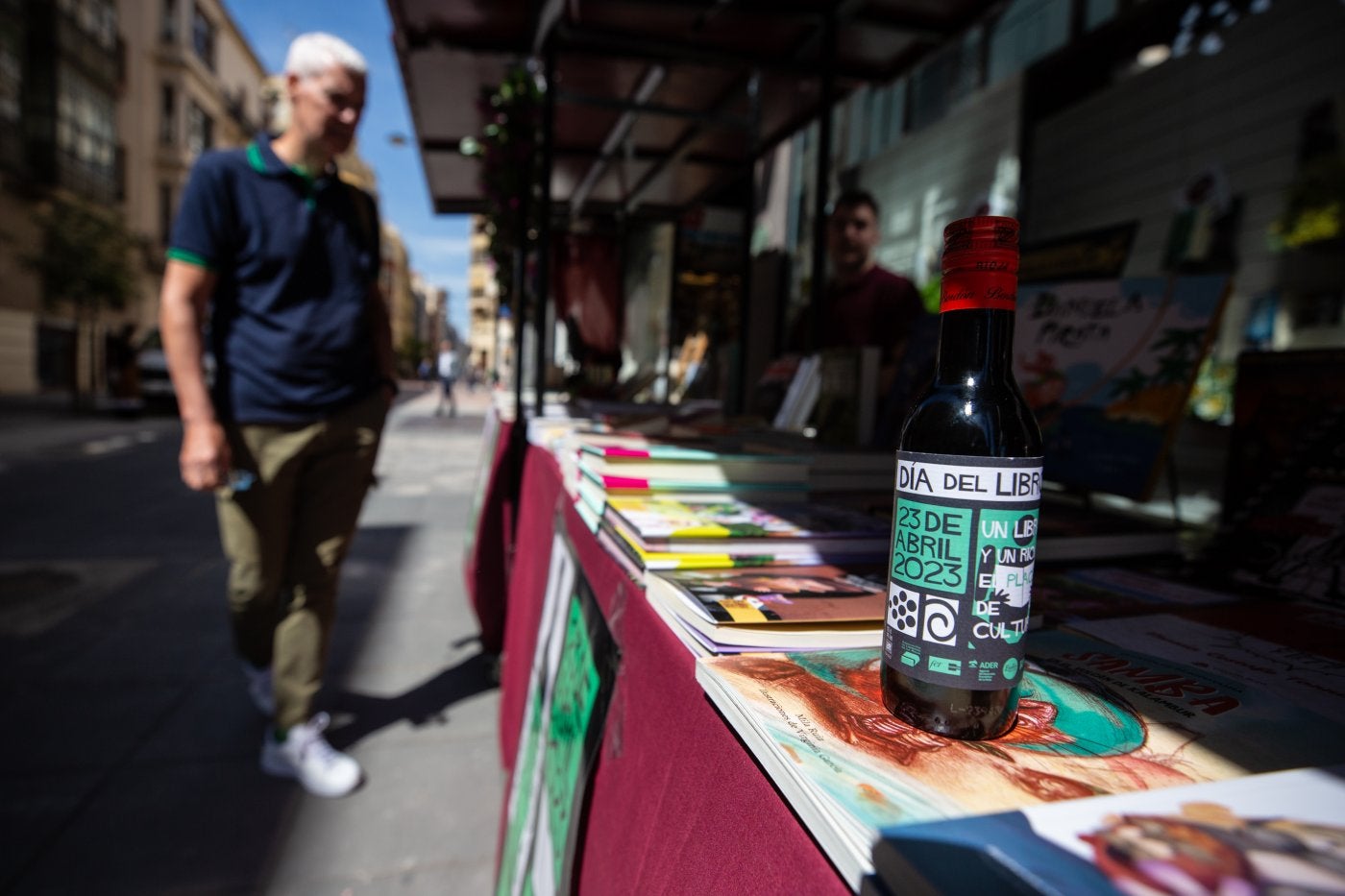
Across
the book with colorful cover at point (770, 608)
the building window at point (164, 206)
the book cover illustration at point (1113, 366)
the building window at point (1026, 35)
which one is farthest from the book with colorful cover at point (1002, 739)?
the building window at point (164, 206)

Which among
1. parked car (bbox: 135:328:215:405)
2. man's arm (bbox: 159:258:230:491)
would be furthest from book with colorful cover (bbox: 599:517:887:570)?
parked car (bbox: 135:328:215:405)

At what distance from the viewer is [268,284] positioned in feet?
6.16

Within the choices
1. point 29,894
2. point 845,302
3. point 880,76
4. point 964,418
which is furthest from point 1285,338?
point 29,894

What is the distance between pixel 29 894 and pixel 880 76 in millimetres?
3785

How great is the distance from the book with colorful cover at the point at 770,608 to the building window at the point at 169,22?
33.1 m

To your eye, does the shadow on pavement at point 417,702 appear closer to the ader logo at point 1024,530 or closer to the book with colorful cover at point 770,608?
the book with colorful cover at point 770,608

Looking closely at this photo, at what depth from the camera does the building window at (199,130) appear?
2548 cm

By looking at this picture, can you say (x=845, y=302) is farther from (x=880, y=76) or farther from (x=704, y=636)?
(x=704, y=636)

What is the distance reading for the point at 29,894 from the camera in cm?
159

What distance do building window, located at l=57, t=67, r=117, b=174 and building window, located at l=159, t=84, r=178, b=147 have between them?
7.84 ft

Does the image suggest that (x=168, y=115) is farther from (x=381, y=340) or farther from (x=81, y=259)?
(x=381, y=340)

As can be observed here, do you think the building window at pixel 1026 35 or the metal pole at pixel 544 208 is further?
the building window at pixel 1026 35

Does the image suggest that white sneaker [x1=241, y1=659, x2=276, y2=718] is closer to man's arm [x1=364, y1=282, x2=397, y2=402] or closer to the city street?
the city street

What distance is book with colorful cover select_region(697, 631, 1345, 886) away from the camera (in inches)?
15.3
